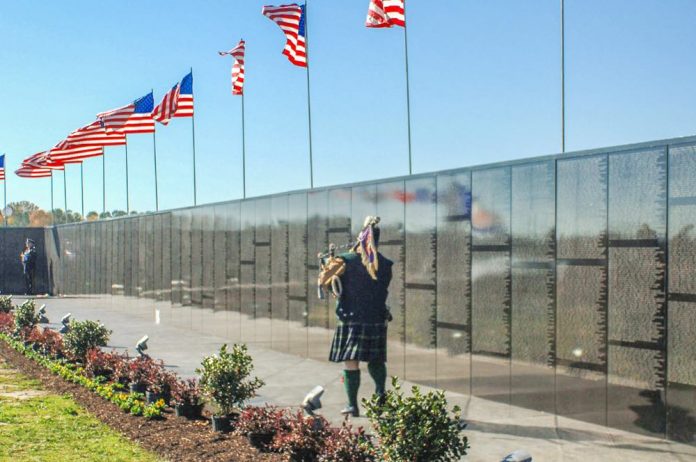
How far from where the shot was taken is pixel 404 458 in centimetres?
698

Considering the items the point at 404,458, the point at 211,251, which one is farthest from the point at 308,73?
the point at 404,458

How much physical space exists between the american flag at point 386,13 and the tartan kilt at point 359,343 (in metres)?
6.39

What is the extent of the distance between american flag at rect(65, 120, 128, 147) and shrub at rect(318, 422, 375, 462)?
24.7 m

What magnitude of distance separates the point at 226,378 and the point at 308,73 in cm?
1101

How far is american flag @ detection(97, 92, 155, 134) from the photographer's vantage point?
87.7 feet

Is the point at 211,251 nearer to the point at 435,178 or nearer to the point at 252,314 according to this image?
the point at 252,314

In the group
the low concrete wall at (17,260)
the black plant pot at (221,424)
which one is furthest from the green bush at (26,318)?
the low concrete wall at (17,260)

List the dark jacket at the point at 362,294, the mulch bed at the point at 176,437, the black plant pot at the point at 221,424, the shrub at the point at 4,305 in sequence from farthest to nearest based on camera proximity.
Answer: the shrub at the point at 4,305
the dark jacket at the point at 362,294
the black plant pot at the point at 221,424
the mulch bed at the point at 176,437

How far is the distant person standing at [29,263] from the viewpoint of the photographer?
130ft

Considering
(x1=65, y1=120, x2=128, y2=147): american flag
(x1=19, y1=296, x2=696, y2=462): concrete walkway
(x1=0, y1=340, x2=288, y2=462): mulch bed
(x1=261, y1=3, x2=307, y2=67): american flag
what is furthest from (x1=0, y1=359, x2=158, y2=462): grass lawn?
(x1=65, y1=120, x2=128, y2=147): american flag

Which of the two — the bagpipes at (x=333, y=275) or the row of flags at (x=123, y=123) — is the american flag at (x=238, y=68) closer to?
the row of flags at (x=123, y=123)

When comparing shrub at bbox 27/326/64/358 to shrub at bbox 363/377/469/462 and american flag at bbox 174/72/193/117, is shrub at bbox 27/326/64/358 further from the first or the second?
shrub at bbox 363/377/469/462

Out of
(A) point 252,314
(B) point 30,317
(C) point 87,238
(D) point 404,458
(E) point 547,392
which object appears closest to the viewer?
(D) point 404,458

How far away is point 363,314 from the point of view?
34.9 ft
